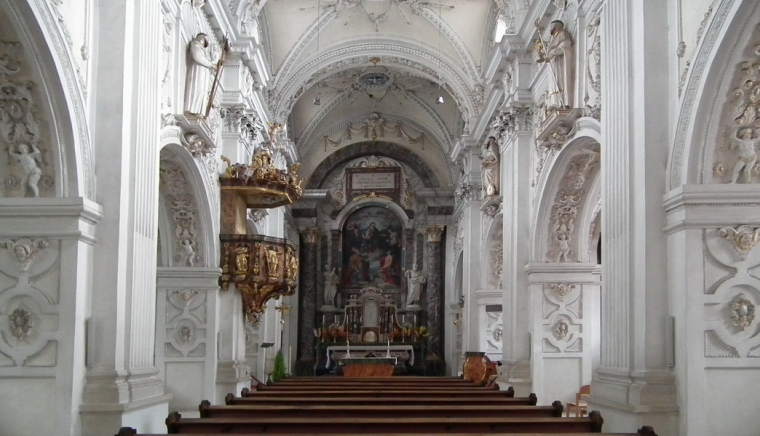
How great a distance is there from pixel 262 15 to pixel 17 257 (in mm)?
12036

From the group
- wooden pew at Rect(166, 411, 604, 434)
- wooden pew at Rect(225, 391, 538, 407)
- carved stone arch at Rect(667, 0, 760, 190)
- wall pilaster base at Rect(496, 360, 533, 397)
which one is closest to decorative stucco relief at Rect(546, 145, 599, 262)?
wall pilaster base at Rect(496, 360, 533, 397)

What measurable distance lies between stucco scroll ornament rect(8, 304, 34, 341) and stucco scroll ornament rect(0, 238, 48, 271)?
0.39 m

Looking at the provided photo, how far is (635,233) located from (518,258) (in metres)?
5.54

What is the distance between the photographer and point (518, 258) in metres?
13.5

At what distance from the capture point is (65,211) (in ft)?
23.4

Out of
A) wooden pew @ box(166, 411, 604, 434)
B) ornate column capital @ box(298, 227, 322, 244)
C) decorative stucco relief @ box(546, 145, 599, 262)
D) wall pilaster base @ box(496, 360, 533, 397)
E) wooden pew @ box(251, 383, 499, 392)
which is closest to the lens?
wooden pew @ box(166, 411, 604, 434)

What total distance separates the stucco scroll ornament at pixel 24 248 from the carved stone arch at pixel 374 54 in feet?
41.0

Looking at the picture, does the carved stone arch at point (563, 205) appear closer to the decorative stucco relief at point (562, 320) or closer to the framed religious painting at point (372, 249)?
the decorative stucco relief at point (562, 320)

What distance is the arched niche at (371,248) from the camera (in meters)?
26.8

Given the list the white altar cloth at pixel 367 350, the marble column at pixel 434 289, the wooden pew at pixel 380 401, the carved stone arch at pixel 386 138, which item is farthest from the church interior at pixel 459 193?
the marble column at pixel 434 289

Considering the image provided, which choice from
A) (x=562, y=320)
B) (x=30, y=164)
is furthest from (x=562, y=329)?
(x=30, y=164)

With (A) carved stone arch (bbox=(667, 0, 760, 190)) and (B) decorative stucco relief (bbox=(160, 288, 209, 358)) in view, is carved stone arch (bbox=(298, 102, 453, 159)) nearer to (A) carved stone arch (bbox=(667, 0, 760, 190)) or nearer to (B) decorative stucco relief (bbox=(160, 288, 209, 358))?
(B) decorative stucco relief (bbox=(160, 288, 209, 358))

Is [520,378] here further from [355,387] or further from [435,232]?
[435,232]

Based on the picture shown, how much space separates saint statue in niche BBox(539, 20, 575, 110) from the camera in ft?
36.1
